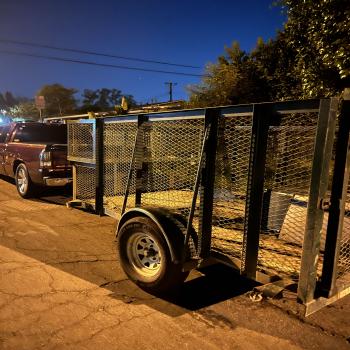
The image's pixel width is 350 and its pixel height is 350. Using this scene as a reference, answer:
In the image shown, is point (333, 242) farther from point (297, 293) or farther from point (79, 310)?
point (79, 310)

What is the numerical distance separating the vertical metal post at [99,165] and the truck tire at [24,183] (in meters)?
3.81

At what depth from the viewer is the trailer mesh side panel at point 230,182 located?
152 inches

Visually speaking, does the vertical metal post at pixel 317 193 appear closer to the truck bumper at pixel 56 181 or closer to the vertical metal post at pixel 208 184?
the vertical metal post at pixel 208 184

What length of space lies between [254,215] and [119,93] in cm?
8495

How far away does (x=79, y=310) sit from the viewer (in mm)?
3557

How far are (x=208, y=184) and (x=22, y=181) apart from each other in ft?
22.1

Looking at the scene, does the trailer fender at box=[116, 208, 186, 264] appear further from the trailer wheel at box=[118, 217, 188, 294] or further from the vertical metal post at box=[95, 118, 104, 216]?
the vertical metal post at box=[95, 118, 104, 216]

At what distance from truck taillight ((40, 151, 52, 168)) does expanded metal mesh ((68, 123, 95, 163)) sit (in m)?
1.70

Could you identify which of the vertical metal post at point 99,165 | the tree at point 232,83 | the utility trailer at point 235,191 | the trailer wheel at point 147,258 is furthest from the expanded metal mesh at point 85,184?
the tree at point 232,83

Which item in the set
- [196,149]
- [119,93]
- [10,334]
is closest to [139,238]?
[196,149]

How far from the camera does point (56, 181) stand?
26.9ft

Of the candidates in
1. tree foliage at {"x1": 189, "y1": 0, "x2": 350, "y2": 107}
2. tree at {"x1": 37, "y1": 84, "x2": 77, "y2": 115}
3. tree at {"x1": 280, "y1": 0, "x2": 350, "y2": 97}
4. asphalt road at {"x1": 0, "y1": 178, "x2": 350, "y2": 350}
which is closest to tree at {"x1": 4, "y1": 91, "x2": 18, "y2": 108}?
tree at {"x1": 37, "y1": 84, "x2": 77, "y2": 115}

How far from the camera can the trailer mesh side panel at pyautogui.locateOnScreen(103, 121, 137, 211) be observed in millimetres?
5164

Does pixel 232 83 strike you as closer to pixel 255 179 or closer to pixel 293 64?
pixel 293 64
